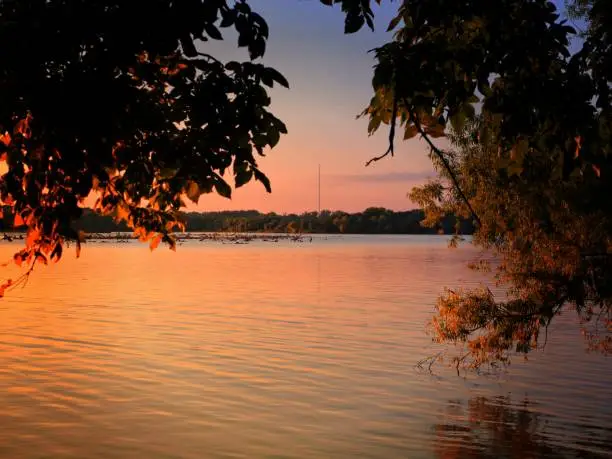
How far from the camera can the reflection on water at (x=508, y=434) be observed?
17.3 metres

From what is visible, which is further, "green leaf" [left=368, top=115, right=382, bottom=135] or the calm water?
the calm water

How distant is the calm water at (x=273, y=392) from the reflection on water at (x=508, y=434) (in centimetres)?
5

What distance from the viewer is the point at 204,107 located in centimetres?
700

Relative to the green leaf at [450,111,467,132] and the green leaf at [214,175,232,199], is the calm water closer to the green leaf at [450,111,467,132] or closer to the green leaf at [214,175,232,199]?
the green leaf at [450,111,467,132]

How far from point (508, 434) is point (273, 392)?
737 cm

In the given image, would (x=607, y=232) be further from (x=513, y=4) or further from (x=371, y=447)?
(x=513, y=4)

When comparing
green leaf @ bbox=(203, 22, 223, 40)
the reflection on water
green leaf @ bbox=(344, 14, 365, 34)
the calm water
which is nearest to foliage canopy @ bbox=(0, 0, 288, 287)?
green leaf @ bbox=(203, 22, 223, 40)

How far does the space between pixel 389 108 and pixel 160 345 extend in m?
27.9

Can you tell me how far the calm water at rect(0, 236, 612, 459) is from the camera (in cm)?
1783

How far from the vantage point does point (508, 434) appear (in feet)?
62.5

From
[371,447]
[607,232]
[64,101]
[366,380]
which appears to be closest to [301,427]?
[371,447]

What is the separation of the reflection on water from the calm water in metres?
0.05

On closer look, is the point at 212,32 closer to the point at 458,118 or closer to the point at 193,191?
the point at 193,191

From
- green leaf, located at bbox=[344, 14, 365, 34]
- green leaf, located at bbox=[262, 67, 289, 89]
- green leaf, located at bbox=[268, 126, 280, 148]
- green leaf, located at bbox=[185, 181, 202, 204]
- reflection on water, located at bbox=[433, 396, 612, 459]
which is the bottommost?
reflection on water, located at bbox=[433, 396, 612, 459]
